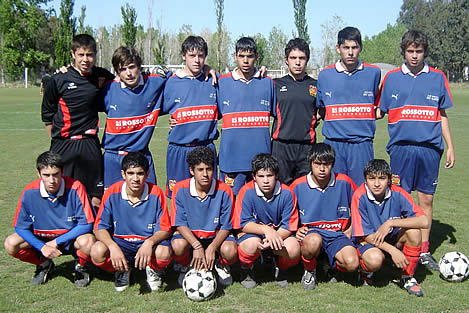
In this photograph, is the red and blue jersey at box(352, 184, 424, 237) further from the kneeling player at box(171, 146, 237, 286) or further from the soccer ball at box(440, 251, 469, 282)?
the kneeling player at box(171, 146, 237, 286)

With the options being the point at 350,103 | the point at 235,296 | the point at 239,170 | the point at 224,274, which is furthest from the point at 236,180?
the point at 350,103

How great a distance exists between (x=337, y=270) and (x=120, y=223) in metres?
1.87

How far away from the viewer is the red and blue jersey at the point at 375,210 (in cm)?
358

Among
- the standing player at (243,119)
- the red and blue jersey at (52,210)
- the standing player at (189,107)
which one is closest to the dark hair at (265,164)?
the standing player at (243,119)

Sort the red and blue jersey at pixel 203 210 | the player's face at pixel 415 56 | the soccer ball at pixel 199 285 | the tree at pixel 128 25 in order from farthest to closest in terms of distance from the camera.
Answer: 1. the tree at pixel 128 25
2. the player's face at pixel 415 56
3. the red and blue jersey at pixel 203 210
4. the soccer ball at pixel 199 285

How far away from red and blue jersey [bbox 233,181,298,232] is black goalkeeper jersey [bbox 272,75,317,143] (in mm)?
712

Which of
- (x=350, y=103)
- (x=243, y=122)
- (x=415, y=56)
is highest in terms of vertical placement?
(x=415, y=56)

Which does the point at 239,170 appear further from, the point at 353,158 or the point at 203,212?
the point at 353,158

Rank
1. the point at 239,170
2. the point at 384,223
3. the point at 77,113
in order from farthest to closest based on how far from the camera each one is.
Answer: the point at 239,170, the point at 77,113, the point at 384,223

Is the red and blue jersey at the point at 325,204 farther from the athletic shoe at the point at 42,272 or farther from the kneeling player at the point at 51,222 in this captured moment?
the athletic shoe at the point at 42,272

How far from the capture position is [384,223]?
11.5 feet

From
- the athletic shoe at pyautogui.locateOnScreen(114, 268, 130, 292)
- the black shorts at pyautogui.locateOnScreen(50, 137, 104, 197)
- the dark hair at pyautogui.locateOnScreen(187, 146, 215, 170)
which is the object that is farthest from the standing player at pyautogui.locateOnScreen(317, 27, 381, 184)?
the black shorts at pyautogui.locateOnScreen(50, 137, 104, 197)

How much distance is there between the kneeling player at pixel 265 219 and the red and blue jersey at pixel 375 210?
491mm

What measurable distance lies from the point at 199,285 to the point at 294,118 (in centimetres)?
179
